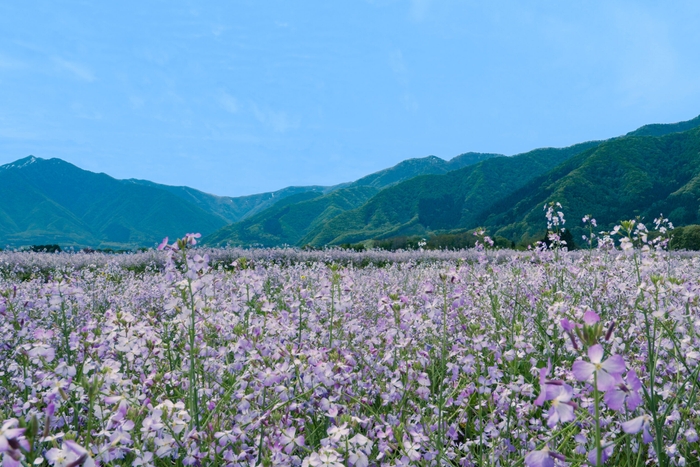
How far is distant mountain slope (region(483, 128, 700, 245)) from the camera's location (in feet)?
447

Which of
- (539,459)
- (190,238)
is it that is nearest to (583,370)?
(539,459)

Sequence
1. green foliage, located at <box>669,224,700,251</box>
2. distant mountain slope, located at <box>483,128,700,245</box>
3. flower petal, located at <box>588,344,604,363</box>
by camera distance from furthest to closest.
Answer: distant mountain slope, located at <box>483,128,700,245</box>
green foliage, located at <box>669,224,700,251</box>
flower petal, located at <box>588,344,604,363</box>

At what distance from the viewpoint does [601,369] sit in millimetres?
1370

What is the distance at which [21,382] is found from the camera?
3676mm

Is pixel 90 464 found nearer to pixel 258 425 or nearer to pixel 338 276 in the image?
pixel 258 425

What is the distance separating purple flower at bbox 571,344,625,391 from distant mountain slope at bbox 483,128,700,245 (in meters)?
136

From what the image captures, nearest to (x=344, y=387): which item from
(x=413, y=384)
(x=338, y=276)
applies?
(x=413, y=384)

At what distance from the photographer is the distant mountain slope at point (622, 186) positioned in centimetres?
13638

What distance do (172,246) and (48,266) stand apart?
62.1 ft

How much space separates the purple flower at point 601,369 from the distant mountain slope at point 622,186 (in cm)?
13572

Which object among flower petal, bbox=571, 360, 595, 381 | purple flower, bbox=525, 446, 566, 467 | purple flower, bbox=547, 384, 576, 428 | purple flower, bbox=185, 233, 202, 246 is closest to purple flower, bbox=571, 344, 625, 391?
flower petal, bbox=571, 360, 595, 381

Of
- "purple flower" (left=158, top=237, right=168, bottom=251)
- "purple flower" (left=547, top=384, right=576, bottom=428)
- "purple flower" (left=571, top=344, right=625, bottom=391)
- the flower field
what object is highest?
"purple flower" (left=158, top=237, right=168, bottom=251)

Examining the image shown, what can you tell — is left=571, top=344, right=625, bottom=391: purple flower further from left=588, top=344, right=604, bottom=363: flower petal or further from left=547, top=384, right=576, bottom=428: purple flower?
left=547, top=384, right=576, bottom=428: purple flower

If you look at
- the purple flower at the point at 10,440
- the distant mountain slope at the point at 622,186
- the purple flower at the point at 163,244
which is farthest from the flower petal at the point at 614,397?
the distant mountain slope at the point at 622,186
